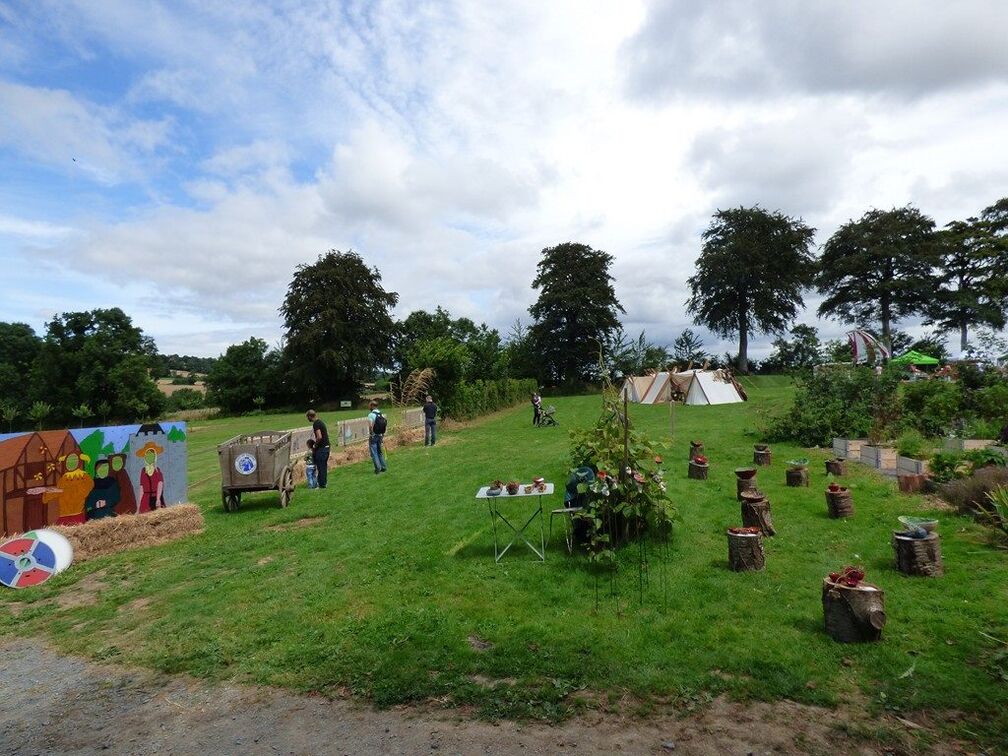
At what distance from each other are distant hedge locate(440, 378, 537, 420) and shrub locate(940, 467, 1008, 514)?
18.4m

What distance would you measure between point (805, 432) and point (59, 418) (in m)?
53.8

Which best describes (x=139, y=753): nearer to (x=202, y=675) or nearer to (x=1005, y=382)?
(x=202, y=675)

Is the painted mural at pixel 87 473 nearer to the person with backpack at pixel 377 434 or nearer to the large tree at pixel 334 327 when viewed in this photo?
the person with backpack at pixel 377 434

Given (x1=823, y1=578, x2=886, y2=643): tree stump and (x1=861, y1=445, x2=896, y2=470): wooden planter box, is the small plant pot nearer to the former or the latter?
(x1=861, y1=445, x2=896, y2=470): wooden planter box

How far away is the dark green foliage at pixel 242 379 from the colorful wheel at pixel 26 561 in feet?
158

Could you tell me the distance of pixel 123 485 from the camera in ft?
31.0

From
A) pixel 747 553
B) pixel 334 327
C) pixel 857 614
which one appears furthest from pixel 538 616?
pixel 334 327

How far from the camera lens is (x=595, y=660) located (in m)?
4.46

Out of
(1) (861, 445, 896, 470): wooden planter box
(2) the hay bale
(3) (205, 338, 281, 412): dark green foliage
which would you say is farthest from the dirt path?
(3) (205, 338, 281, 412): dark green foliage

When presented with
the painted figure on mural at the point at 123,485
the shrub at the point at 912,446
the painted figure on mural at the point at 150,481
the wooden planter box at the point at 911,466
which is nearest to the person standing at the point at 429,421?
the painted figure on mural at the point at 150,481

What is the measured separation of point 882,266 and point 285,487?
165 ft

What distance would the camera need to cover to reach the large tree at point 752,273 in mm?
46719

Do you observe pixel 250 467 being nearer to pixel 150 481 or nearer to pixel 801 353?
pixel 150 481

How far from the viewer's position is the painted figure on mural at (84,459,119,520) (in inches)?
353
